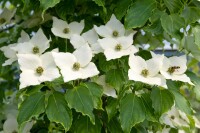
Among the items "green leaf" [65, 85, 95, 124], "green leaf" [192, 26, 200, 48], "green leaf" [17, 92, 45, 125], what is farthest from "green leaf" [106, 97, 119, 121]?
"green leaf" [192, 26, 200, 48]

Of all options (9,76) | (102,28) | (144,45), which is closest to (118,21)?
(102,28)

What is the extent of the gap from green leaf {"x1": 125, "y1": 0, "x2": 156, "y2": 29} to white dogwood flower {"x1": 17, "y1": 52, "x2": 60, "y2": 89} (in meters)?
0.27

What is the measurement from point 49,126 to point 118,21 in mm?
520

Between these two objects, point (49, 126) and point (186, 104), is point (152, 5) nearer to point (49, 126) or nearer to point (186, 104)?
point (186, 104)

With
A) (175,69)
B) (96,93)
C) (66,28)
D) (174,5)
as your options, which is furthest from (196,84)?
(66,28)

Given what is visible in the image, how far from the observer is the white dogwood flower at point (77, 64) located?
1.31 meters

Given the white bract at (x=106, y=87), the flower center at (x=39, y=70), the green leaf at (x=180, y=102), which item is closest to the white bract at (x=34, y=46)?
the flower center at (x=39, y=70)

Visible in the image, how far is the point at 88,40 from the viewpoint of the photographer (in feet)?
4.84

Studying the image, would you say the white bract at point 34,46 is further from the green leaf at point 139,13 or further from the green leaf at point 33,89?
the green leaf at point 139,13

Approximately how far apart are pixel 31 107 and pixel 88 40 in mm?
315

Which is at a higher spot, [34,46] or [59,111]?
[34,46]

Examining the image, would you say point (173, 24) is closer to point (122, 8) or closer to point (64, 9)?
point (122, 8)

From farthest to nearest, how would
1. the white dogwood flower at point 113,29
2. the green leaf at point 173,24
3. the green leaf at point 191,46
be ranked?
1. the green leaf at point 191,46
2. the white dogwood flower at point 113,29
3. the green leaf at point 173,24

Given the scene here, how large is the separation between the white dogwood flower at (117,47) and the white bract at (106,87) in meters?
0.09
